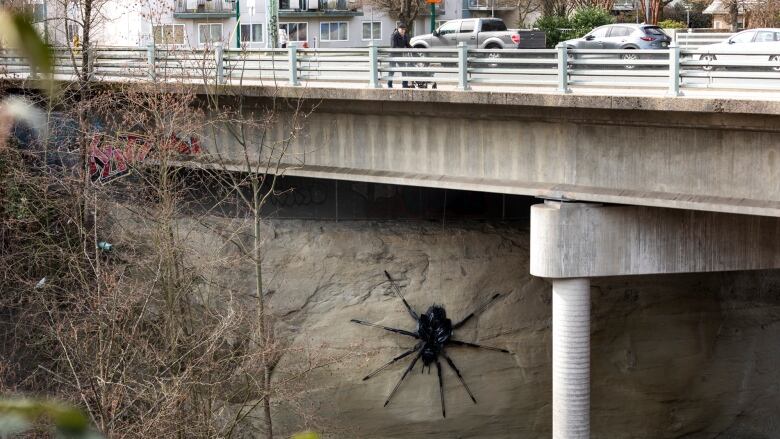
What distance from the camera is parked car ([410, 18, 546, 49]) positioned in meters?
30.8

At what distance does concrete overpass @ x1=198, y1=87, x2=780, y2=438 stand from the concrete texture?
457cm

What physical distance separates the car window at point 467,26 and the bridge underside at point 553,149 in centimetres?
1390

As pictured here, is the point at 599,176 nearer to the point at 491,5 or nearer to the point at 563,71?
the point at 563,71

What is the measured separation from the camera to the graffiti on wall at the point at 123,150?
21.6m

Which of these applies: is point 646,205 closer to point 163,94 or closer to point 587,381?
point 587,381

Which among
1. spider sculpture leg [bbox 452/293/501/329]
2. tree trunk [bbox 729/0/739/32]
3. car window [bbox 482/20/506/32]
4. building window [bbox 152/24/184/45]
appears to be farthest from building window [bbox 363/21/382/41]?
spider sculpture leg [bbox 452/293/501/329]

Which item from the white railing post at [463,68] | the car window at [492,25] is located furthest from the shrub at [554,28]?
the white railing post at [463,68]

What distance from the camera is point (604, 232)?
17.8m

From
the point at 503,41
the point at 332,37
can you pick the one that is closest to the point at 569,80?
the point at 503,41

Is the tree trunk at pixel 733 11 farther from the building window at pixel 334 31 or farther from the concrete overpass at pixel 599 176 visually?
the concrete overpass at pixel 599 176

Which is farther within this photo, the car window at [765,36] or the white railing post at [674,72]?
the car window at [765,36]

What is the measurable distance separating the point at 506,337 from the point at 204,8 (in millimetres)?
33643

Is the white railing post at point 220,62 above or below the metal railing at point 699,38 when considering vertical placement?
below

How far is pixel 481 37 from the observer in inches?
1283
